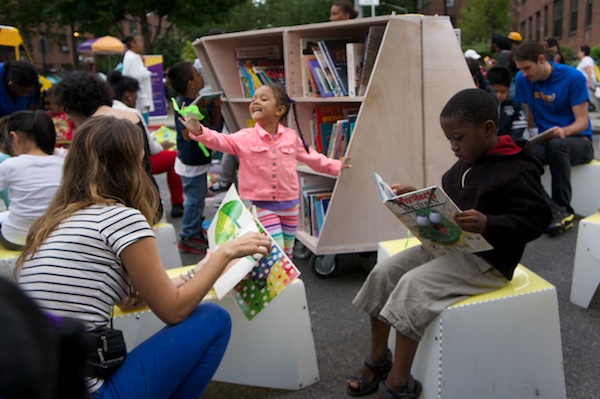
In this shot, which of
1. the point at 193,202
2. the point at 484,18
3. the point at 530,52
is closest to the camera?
the point at 193,202

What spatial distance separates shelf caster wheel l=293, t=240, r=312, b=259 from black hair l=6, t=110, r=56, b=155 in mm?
2099

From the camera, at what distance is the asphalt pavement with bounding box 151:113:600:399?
9.13ft

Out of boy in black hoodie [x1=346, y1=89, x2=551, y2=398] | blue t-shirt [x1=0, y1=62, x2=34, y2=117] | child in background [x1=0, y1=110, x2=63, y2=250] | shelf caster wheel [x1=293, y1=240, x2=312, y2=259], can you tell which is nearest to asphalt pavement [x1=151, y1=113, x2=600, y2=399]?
shelf caster wheel [x1=293, y1=240, x2=312, y2=259]

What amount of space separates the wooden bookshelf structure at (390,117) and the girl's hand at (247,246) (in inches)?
67.2

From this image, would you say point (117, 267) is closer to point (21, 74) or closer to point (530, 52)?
point (530, 52)

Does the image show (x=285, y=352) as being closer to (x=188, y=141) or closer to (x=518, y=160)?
(x=518, y=160)

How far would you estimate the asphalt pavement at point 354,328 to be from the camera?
9.13 ft

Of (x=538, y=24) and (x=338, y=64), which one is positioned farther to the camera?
(x=538, y=24)

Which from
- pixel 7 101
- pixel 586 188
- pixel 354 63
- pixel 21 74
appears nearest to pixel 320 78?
pixel 354 63

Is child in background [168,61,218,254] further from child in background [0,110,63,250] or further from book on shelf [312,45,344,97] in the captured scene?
child in background [0,110,63,250]

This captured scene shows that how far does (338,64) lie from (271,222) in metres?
1.34

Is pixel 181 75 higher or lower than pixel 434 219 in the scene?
higher

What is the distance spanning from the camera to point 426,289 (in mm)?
2432

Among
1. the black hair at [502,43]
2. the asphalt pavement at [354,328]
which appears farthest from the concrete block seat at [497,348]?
the black hair at [502,43]
